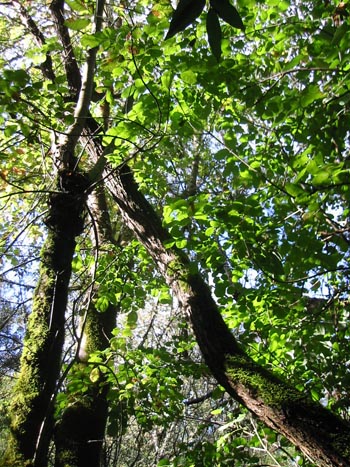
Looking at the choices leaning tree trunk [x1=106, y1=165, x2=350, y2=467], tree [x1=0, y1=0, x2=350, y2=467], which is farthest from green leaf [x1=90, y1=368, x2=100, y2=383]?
leaning tree trunk [x1=106, y1=165, x2=350, y2=467]

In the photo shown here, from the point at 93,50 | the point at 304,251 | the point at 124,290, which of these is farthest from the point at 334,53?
the point at 124,290

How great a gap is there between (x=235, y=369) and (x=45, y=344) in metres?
1.33

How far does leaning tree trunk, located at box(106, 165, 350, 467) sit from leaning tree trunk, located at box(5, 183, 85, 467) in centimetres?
45

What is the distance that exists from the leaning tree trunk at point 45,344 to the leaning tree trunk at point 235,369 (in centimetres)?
45

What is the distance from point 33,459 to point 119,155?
2.25 m

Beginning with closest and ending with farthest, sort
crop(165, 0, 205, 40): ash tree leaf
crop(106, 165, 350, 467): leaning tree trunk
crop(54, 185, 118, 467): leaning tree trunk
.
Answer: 1. crop(165, 0, 205, 40): ash tree leaf
2. crop(106, 165, 350, 467): leaning tree trunk
3. crop(54, 185, 118, 467): leaning tree trunk

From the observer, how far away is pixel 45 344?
2.46m

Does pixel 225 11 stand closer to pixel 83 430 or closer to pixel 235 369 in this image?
pixel 235 369

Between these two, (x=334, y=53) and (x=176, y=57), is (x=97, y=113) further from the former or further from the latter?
(x=334, y=53)

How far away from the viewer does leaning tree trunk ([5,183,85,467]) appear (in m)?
2.17

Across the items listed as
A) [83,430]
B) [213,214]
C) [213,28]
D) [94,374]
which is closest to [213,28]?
[213,28]

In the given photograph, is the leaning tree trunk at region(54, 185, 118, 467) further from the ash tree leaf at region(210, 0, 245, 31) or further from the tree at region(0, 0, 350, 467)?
the ash tree leaf at region(210, 0, 245, 31)

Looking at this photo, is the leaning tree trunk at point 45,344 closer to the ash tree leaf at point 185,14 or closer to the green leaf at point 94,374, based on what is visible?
the green leaf at point 94,374

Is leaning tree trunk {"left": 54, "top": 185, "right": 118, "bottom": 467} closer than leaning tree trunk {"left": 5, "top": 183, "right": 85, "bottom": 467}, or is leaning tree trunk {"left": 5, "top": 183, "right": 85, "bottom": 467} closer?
leaning tree trunk {"left": 5, "top": 183, "right": 85, "bottom": 467}
